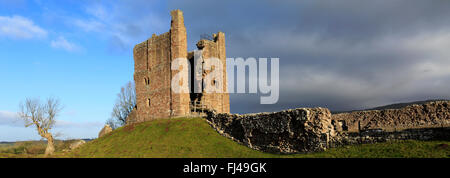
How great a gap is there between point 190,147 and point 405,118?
18.3 meters

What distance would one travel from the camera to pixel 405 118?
25.6 meters

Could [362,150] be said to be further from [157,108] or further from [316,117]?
[157,108]

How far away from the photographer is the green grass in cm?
1532

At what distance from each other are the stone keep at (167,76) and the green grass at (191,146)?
3.56 metres

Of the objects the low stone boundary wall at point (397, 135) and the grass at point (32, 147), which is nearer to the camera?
the low stone boundary wall at point (397, 135)

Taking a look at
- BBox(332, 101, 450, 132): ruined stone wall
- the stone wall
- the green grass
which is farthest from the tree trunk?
BBox(332, 101, 450, 132): ruined stone wall

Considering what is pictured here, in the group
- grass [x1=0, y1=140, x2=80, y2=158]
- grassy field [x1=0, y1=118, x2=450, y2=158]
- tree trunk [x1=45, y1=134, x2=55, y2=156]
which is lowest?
grass [x1=0, y1=140, x2=80, y2=158]

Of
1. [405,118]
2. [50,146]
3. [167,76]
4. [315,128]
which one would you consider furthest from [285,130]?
[50,146]

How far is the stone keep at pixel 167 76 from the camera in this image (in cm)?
3391

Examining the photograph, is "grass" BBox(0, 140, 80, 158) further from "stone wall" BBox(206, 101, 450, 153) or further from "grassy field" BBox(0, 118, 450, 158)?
"stone wall" BBox(206, 101, 450, 153)

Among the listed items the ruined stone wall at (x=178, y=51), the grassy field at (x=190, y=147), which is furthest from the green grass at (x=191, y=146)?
the ruined stone wall at (x=178, y=51)

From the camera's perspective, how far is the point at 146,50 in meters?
38.9

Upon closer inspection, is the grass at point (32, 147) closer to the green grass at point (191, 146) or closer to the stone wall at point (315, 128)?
the green grass at point (191, 146)

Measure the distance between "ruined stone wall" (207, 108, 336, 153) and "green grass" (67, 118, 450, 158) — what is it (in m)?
0.69
